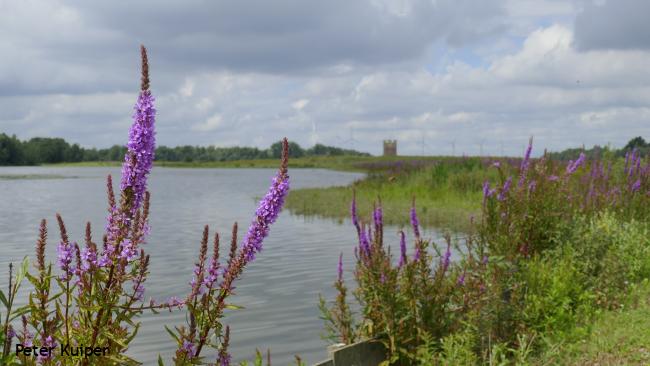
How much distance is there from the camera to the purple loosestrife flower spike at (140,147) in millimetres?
3016

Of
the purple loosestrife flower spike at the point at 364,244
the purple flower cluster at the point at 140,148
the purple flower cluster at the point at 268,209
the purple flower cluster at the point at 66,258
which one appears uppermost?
the purple flower cluster at the point at 140,148

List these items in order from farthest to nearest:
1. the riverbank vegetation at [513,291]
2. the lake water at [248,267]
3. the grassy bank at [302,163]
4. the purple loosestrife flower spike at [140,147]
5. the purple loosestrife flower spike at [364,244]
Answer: the grassy bank at [302,163] → the lake water at [248,267] → the purple loosestrife flower spike at [364,244] → the riverbank vegetation at [513,291] → the purple loosestrife flower spike at [140,147]

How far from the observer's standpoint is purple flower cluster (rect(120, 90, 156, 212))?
302 cm

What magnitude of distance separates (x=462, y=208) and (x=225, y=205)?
11955 mm

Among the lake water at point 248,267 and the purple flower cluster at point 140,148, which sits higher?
the purple flower cluster at point 140,148

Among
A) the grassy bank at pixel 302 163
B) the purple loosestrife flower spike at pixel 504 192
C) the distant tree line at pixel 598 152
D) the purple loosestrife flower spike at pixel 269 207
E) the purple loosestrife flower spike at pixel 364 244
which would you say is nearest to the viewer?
the purple loosestrife flower spike at pixel 269 207

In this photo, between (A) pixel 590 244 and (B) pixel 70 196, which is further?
(B) pixel 70 196

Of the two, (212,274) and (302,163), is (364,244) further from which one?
(302,163)

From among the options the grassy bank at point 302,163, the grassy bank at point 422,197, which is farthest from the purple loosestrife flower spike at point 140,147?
the grassy bank at point 302,163

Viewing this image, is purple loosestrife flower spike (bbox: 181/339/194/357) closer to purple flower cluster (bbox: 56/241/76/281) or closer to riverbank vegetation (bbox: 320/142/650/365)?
purple flower cluster (bbox: 56/241/76/281)

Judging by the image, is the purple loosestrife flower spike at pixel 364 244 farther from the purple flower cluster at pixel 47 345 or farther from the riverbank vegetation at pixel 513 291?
the purple flower cluster at pixel 47 345

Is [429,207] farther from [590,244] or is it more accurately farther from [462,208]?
[590,244]

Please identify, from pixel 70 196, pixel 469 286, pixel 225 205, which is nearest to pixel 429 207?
pixel 225 205

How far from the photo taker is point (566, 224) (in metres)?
9.23
